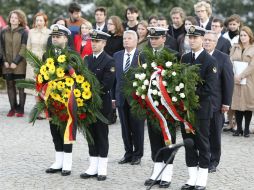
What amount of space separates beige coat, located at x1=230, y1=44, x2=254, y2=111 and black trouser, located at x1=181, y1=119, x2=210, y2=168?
15.7ft

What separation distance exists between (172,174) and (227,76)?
1698mm

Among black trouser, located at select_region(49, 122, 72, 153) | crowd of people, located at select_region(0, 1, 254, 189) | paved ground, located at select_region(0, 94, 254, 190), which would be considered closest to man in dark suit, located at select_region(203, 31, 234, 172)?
crowd of people, located at select_region(0, 1, 254, 189)

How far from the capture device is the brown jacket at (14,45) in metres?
15.5

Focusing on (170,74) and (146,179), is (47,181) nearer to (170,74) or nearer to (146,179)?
(146,179)

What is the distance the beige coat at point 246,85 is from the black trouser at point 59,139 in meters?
4.82

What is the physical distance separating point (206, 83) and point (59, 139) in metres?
2.38

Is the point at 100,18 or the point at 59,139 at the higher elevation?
the point at 100,18

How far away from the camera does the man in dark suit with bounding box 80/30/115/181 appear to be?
976cm

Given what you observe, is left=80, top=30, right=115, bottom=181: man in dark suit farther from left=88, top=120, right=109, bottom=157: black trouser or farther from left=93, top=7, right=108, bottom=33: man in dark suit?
left=93, top=7, right=108, bottom=33: man in dark suit

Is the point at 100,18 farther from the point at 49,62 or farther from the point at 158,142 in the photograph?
the point at 158,142

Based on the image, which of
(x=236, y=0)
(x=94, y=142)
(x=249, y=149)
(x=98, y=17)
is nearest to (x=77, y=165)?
(x=94, y=142)

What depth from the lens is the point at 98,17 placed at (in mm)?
14977

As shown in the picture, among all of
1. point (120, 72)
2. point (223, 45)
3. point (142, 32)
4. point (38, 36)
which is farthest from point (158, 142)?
point (38, 36)

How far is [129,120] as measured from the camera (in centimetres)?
1102
